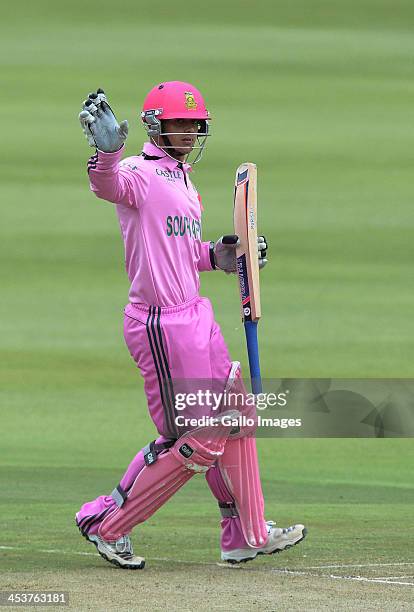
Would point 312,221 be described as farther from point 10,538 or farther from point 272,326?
point 10,538

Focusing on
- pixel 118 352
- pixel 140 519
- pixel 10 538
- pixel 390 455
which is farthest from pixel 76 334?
pixel 140 519

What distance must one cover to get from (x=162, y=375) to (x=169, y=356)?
0.06m

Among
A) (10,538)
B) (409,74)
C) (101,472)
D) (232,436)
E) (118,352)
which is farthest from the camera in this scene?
(409,74)

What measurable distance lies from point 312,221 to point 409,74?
4.71 feet

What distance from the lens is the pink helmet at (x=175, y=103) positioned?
13.1 ft

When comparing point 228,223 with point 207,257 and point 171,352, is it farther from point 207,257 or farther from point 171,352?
point 171,352

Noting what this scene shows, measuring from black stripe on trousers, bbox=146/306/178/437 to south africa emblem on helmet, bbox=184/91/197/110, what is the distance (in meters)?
0.52

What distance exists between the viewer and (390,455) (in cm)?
657

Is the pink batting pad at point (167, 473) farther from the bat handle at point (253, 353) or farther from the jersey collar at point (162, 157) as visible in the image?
the jersey collar at point (162, 157)

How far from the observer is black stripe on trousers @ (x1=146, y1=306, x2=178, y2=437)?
12.8 feet

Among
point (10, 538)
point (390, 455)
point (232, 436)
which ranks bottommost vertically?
point (390, 455)

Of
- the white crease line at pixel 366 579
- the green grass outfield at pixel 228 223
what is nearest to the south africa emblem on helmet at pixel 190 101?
the white crease line at pixel 366 579

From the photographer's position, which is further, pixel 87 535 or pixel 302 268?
pixel 302 268

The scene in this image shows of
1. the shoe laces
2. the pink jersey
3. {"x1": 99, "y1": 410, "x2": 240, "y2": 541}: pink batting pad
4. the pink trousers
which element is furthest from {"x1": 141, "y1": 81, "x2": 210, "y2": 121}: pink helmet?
the shoe laces
